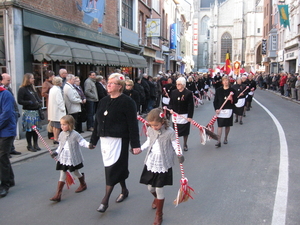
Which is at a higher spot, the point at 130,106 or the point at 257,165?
the point at 130,106

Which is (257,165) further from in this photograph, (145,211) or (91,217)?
(91,217)

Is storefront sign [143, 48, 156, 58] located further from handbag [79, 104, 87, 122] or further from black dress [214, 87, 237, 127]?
black dress [214, 87, 237, 127]

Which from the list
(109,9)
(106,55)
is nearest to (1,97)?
(106,55)

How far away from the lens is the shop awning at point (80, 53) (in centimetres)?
1155

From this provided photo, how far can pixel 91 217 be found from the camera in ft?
13.7

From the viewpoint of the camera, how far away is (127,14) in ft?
67.4

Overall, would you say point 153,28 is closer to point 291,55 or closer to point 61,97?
point 61,97

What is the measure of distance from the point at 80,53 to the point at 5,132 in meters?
7.48

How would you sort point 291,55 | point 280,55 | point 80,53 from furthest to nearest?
point 280,55 → point 291,55 → point 80,53

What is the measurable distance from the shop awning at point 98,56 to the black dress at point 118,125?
9.25 m

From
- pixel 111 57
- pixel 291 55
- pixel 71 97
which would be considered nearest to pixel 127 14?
pixel 111 57

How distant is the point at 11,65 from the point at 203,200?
703 centimetres

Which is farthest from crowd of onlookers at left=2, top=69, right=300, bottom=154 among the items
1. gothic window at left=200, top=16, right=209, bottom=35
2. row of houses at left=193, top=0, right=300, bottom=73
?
gothic window at left=200, top=16, right=209, bottom=35

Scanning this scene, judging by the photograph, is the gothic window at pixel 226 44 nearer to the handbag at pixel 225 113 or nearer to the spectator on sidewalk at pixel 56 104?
the handbag at pixel 225 113
